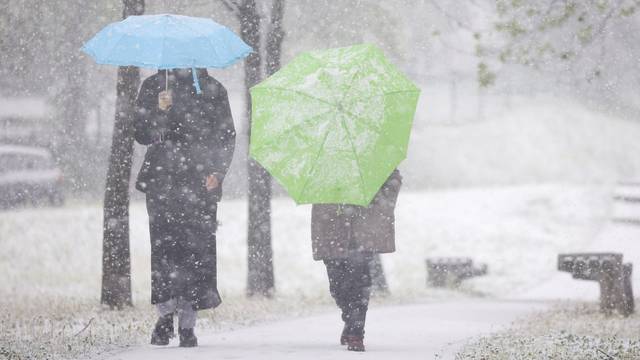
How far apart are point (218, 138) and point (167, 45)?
0.82 metres

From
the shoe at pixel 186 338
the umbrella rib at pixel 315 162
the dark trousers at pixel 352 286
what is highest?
the umbrella rib at pixel 315 162

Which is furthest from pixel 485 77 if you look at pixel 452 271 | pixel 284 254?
pixel 284 254

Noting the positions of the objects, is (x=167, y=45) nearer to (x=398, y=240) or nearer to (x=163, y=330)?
(x=163, y=330)

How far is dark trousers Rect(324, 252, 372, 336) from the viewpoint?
8102 millimetres

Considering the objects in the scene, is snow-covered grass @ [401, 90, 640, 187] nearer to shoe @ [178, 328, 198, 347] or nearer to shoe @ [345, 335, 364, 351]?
→ shoe @ [345, 335, 364, 351]

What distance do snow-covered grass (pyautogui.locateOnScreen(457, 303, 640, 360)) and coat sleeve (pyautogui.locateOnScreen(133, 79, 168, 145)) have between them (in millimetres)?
2888

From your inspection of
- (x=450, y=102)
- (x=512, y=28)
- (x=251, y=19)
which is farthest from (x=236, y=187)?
(x=450, y=102)

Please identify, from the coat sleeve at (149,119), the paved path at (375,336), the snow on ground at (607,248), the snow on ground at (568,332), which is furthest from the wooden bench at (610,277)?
the coat sleeve at (149,119)

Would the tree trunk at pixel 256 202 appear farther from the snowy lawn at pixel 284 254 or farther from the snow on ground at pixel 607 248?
the snow on ground at pixel 607 248

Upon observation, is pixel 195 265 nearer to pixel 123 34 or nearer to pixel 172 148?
pixel 172 148

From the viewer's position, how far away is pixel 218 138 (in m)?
8.13

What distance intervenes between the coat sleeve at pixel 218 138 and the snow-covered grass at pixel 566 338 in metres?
2.34

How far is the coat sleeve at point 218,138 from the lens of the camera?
26.6 feet

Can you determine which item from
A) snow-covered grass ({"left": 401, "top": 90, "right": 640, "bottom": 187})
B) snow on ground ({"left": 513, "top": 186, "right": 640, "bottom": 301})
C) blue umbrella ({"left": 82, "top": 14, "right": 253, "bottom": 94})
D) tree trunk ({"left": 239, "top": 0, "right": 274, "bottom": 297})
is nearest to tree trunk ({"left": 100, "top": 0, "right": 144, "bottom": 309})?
tree trunk ({"left": 239, "top": 0, "right": 274, "bottom": 297})
